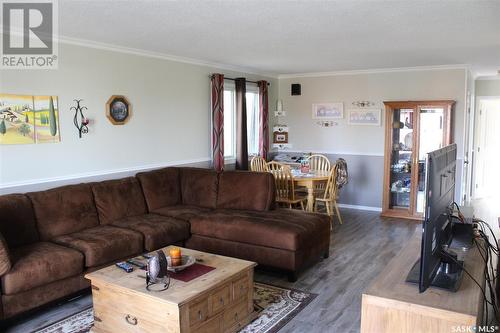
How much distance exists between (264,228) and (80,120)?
7.30 ft

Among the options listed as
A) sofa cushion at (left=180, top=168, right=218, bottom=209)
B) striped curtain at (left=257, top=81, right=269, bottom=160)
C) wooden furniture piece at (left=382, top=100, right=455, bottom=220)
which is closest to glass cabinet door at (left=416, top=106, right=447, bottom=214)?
wooden furniture piece at (left=382, top=100, right=455, bottom=220)

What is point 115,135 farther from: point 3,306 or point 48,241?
point 3,306

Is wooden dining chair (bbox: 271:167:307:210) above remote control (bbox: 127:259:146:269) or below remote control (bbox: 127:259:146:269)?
above

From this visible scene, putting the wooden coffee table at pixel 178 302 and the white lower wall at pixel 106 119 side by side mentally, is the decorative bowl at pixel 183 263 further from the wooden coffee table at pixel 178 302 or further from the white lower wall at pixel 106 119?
the white lower wall at pixel 106 119

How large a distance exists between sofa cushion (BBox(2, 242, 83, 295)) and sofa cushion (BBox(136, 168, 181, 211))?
4.65 ft

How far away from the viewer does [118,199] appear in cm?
446

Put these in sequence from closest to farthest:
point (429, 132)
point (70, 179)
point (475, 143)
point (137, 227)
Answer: point (137, 227) → point (70, 179) → point (429, 132) → point (475, 143)

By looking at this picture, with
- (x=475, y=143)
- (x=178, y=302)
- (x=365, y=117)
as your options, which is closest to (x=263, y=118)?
(x=365, y=117)

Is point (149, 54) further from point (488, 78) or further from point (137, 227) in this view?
point (488, 78)

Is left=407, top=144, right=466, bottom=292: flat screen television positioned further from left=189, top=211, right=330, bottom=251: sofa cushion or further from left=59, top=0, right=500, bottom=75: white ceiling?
left=189, top=211, right=330, bottom=251: sofa cushion

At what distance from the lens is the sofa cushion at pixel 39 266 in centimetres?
300

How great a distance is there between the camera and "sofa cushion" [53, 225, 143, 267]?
11.5 ft

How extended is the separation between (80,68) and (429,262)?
3.90 metres

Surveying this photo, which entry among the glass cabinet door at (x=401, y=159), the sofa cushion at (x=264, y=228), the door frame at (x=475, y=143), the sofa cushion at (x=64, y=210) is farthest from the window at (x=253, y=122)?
the door frame at (x=475, y=143)
